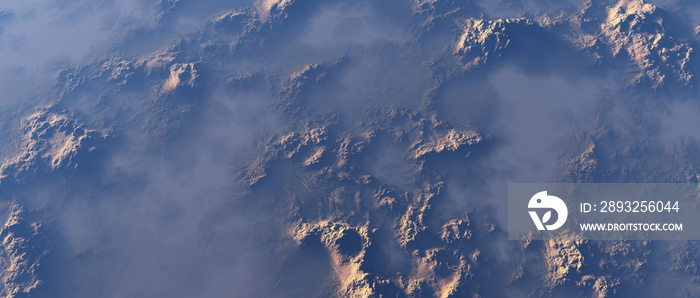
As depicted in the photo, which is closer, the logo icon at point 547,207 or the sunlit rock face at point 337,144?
the sunlit rock face at point 337,144

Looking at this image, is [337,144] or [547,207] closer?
[547,207]

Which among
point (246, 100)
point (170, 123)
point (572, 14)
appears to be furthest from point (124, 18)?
point (572, 14)

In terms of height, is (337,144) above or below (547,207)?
below

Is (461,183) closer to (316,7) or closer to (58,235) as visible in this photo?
(316,7)
